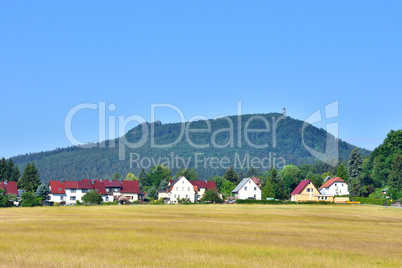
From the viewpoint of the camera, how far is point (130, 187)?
153875 mm

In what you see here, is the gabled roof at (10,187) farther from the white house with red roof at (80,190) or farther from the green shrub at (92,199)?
the green shrub at (92,199)

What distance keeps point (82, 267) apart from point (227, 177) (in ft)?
508

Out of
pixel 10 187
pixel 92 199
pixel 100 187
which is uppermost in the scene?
pixel 10 187

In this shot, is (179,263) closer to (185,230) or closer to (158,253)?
(158,253)

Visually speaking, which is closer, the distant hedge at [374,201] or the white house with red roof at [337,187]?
the distant hedge at [374,201]

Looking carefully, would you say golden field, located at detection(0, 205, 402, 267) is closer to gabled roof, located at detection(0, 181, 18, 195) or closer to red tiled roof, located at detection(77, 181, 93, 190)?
gabled roof, located at detection(0, 181, 18, 195)

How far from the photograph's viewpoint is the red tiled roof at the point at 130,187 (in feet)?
501

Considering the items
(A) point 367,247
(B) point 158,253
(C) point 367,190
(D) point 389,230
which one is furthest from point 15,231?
(C) point 367,190

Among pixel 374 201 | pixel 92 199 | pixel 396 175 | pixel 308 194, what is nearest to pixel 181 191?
pixel 308 194

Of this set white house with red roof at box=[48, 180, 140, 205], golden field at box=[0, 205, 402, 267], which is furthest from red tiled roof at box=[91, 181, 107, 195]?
golden field at box=[0, 205, 402, 267]

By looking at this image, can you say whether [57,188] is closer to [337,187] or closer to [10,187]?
[10,187]

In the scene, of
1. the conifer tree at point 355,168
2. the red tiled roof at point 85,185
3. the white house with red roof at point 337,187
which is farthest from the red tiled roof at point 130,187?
the conifer tree at point 355,168

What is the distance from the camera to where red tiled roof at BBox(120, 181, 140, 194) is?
501 ft

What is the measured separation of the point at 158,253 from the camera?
28.3m
